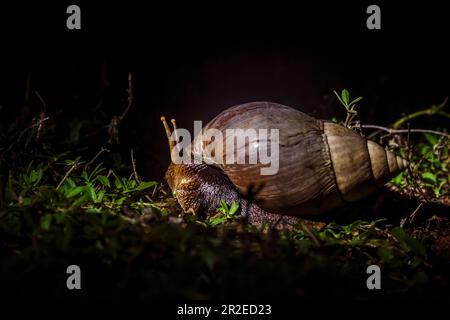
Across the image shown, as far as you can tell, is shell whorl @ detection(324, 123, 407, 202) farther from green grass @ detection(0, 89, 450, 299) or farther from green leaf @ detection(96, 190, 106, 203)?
green leaf @ detection(96, 190, 106, 203)

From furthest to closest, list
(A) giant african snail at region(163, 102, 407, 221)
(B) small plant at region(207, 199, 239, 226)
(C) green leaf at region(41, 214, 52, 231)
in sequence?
(B) small plant at region(207, 199, 239, 226)
(A) giant african snail at region(163, 102, 407, 221)
(C) green leaf at region(41, 214, 52, 231)

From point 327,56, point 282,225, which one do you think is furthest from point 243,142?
point 327,56

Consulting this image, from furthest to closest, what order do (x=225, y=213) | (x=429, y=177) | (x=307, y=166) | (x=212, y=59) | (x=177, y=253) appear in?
1. (x=212, y=59)
2. (x=429, y=177)
3. (x=225, y=213)
4. (x=307, y=166)
5. (x=177, y=253)

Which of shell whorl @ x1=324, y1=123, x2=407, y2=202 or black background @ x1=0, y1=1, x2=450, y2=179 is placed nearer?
shell whorl @ x1=324, y1=123, x2=407, y2=202

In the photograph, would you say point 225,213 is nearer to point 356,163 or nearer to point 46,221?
point 356,163

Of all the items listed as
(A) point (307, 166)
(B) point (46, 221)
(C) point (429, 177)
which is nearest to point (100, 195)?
(B) point (46, 221)

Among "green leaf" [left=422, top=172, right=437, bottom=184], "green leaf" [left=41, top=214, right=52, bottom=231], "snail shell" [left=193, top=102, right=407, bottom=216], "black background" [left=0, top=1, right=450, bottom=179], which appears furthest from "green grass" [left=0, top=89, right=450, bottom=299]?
"black background" [left=0, top=1, right=450, bottom=179]

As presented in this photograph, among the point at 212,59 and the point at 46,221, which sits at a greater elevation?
the point at 212,59
